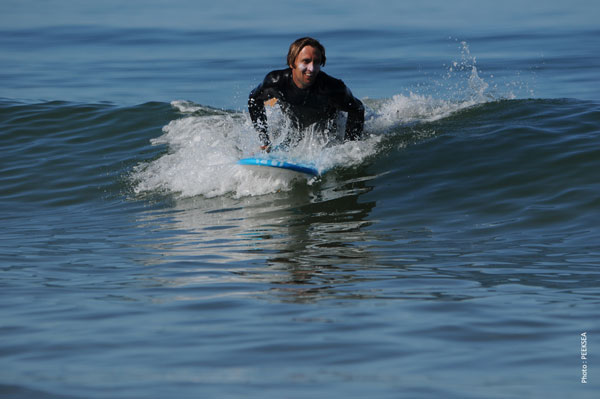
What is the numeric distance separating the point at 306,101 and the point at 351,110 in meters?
0.52

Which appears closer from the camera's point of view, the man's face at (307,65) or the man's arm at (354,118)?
the man's face at (307,65)

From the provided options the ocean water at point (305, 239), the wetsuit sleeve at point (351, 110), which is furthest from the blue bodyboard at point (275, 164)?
the wetsuit sleeve at point (351, 110)

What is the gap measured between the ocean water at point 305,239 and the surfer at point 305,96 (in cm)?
30

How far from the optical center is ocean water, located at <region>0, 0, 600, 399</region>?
3904 mm

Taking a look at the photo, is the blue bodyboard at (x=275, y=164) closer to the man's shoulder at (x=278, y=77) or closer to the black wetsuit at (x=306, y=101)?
the black wetsuit at (x=306, y=101)

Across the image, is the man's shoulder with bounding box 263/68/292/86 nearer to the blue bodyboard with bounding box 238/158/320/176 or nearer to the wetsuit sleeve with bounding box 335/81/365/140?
the wetsuit sleeve with bounding box 335/81/365/140

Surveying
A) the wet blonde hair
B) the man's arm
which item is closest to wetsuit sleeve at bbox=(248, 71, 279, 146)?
the wet blonde hair

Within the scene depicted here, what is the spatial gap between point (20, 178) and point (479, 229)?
19.4 ft

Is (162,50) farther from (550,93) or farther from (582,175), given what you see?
(582,175)

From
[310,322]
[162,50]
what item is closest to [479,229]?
[310,322]

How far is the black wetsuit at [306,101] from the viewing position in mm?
9273

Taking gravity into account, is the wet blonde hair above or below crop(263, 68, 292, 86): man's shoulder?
above

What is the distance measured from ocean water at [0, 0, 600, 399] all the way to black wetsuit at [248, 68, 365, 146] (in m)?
0.30

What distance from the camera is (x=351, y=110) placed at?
31.4ft
